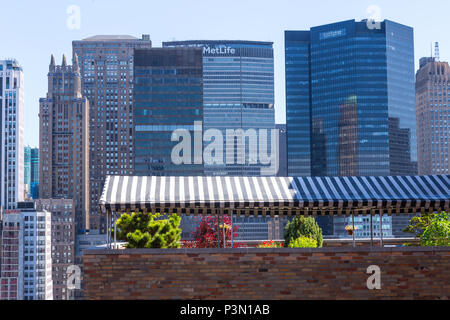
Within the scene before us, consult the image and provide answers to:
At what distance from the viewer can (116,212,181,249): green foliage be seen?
77.8 ft

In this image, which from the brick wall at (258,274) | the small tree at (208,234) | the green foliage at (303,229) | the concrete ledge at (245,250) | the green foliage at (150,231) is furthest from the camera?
the green foliage at (303,229)

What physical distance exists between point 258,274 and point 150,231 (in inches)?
353

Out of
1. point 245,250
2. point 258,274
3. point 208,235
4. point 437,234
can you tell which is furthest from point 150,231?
point 437,234

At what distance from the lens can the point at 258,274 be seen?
17.7 m

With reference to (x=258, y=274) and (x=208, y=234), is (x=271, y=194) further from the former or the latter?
(x=208, y=234)

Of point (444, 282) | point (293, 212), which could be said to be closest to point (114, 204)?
point (293, 212)

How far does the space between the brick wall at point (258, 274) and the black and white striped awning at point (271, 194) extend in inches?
64.7

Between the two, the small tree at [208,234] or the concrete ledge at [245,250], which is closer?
the concrete ledge at [245,250]

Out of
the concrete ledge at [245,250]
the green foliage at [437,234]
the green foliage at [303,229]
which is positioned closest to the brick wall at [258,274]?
the concrete ledge at [245,250]

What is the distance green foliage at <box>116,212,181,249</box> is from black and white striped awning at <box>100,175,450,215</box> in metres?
4.01

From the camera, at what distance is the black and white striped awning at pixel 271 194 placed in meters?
18.8

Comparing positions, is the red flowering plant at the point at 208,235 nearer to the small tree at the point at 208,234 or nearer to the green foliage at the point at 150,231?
the small tree at the point at 208,234

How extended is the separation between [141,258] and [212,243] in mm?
9318
